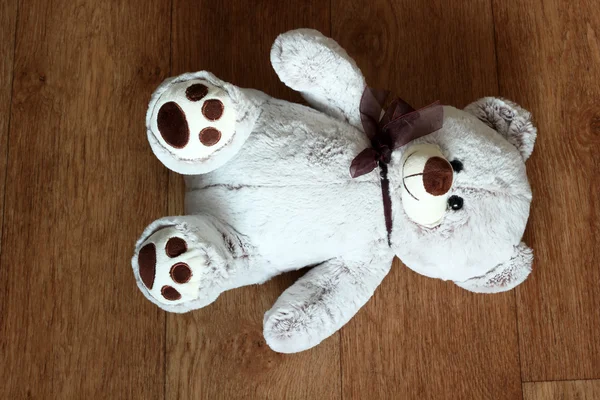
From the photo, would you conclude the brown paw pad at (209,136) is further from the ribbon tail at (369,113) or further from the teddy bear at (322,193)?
the ribbon tail at (369,113)

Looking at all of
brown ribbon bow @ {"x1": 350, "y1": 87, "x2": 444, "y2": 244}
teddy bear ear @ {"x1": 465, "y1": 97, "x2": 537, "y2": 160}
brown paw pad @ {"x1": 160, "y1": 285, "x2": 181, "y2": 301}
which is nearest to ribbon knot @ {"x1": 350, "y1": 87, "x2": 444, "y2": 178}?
brown ribbon bow @ {"x1": 350, "y1": 87, "x2": 444, "y2": 244}

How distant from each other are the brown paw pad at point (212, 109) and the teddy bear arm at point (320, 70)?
0.36 ft

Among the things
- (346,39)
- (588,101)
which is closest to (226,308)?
(346,39)

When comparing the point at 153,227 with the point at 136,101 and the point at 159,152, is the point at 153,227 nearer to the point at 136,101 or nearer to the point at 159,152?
the point at 159,152

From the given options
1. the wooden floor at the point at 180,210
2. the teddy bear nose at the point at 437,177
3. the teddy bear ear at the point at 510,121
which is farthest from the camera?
the wooden floor at the point at 180,210

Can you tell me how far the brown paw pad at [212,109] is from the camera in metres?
0.53

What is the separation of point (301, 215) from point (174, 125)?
161mm

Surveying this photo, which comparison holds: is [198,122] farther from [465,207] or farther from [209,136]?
[465,207]

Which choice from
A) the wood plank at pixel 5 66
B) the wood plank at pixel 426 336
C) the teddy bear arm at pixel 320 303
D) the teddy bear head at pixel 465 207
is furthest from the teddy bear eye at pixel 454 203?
the wood plank at pixel 5 66

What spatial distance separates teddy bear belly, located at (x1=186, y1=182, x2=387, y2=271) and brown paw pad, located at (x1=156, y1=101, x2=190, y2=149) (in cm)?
8

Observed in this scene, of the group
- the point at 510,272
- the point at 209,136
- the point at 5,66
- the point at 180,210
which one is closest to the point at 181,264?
the point at 209,136

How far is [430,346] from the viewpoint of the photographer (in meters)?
0.74

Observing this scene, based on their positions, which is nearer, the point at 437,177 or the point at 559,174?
the point at 437,177

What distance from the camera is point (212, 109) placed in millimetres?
533
